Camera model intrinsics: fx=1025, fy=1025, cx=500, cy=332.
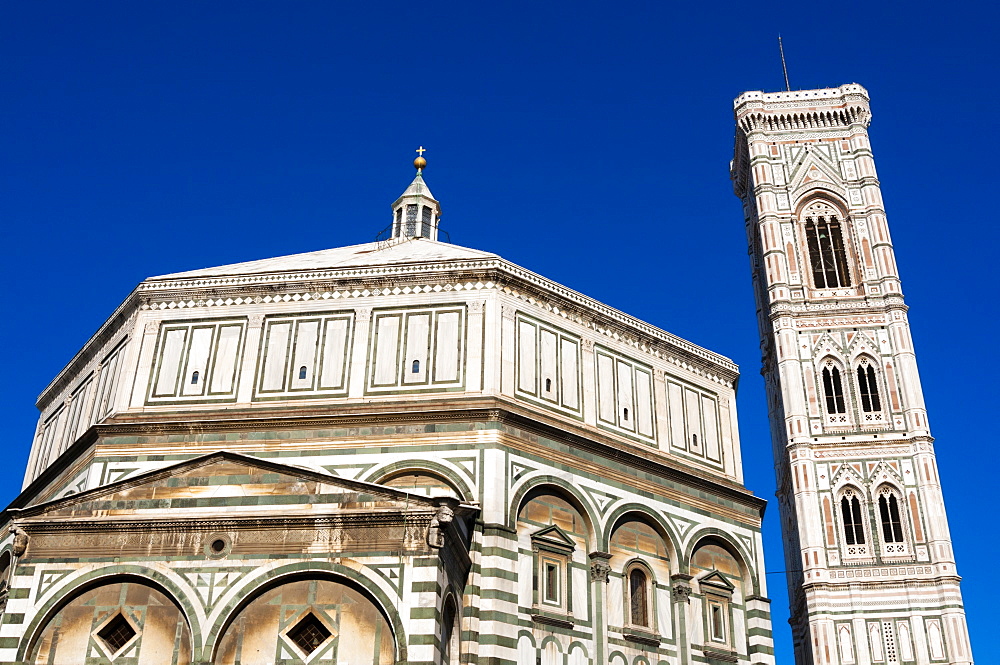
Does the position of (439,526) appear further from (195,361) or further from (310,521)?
(195,361)

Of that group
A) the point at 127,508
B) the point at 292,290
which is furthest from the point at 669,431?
the point at 127,508

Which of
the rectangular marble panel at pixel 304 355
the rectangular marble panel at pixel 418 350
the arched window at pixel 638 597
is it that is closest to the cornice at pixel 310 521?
the rectangular marble panel at pixel 418 350

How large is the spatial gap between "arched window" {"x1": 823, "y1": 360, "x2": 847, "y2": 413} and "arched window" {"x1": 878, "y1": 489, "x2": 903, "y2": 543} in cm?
353

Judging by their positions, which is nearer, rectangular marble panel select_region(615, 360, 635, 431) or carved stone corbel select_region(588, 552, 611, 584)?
carved stone corbel select_region(588, 552, 611, 584)

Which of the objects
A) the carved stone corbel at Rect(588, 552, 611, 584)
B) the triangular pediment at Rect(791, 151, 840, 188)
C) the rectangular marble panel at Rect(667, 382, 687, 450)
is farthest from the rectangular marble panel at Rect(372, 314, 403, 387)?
the triangular pediment at Rect(791, 151, 840, 188)

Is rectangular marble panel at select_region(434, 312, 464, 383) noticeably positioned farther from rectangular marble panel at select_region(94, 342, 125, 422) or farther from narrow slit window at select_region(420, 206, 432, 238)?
narrow slit window at select_region(420, 206, 432, 238)

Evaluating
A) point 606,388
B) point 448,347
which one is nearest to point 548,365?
point 606,388

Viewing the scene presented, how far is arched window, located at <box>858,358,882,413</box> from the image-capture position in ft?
122

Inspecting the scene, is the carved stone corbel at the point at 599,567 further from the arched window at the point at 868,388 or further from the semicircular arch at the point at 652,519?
the arched window at the point at 868,388

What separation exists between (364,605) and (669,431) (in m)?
11.0

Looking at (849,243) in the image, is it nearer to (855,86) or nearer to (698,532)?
(855,86)

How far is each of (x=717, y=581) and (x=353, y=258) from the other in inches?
465

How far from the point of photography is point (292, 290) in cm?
2372

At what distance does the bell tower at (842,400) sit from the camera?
3328cm
